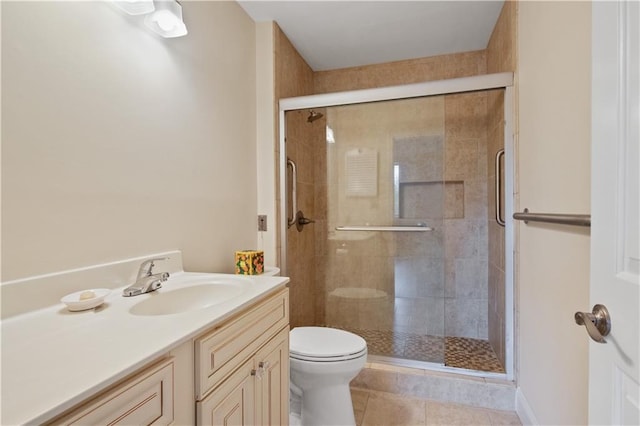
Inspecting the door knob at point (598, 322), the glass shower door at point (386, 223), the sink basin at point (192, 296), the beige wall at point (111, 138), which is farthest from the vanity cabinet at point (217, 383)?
the glass shower door at point (386, 223)

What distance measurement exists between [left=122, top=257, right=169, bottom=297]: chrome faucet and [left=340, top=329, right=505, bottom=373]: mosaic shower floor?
1.57m

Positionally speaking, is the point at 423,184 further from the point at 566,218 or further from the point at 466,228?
the point at 566,218

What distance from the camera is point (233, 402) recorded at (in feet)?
2.83

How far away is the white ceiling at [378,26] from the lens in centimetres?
186

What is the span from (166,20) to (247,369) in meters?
1.32

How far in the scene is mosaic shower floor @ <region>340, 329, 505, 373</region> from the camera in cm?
196

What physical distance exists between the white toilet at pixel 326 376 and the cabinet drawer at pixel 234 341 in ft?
1.31

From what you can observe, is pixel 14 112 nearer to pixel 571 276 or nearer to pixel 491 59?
pixel 571 276

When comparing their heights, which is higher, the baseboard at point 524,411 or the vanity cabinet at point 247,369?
the vanity cabinet at point 247,369

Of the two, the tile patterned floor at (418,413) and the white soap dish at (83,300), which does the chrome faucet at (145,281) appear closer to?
the white soap dish at (83,300)

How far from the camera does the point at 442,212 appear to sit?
2.36 meters

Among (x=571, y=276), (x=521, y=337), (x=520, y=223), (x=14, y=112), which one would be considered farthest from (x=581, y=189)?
(x=14, y=112)

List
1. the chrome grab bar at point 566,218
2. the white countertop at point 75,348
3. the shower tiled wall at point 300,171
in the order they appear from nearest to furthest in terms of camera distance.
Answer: the white countertop at point 75,348 < the chrome grab bar at point 566,218 < the shower tiled wall at point 300,171

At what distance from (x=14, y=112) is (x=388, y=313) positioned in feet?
7.85
